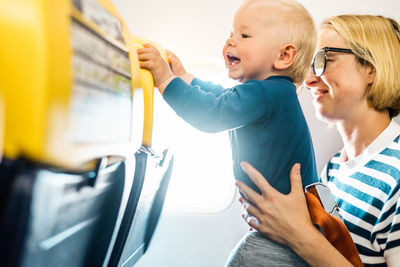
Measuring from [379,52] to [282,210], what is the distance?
0.75 m

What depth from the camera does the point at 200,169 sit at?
2.09m

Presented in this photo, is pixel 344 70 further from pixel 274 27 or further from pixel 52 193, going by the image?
pixel 52 193

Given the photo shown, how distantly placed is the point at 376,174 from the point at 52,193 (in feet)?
3.97

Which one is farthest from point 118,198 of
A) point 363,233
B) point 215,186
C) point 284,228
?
point 215,186

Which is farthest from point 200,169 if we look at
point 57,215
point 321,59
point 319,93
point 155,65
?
point 57,215

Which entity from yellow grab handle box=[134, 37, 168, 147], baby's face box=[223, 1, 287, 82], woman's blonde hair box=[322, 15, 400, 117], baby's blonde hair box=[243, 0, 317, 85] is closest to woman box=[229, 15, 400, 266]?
woman's blonde hair box=[322, 15, 400, 117]

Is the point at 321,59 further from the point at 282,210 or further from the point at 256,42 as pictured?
the point at 282,210

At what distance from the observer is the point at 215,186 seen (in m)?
2.07

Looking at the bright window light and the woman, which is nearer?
the woman

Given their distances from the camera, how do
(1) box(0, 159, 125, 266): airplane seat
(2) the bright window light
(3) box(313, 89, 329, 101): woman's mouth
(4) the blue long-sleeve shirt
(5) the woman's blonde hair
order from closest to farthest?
(1) box(0, 159, 125, 266): airplane seat → (4) the blue long-sleeve shirt → (5) the woman's blonde hair → (3) box(313, 89, 329, 101): woman's mouth → (2) the bright window light

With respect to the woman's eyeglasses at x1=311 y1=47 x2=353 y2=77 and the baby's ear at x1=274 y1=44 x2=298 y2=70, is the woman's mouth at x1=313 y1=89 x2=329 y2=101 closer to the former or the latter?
the woman's eyeglasses at x1=311 y1=47 x2=353 y2=77

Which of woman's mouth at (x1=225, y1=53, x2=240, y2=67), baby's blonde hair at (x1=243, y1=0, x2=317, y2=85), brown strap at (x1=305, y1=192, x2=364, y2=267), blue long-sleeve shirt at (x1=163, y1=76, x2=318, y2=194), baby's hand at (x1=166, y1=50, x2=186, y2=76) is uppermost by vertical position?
baby's blonde hair at (x1=243, y1=0, x2=317, y2=85)

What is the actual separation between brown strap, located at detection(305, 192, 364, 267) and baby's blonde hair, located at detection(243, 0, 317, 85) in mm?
432

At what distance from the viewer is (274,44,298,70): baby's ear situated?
1.18 meters
